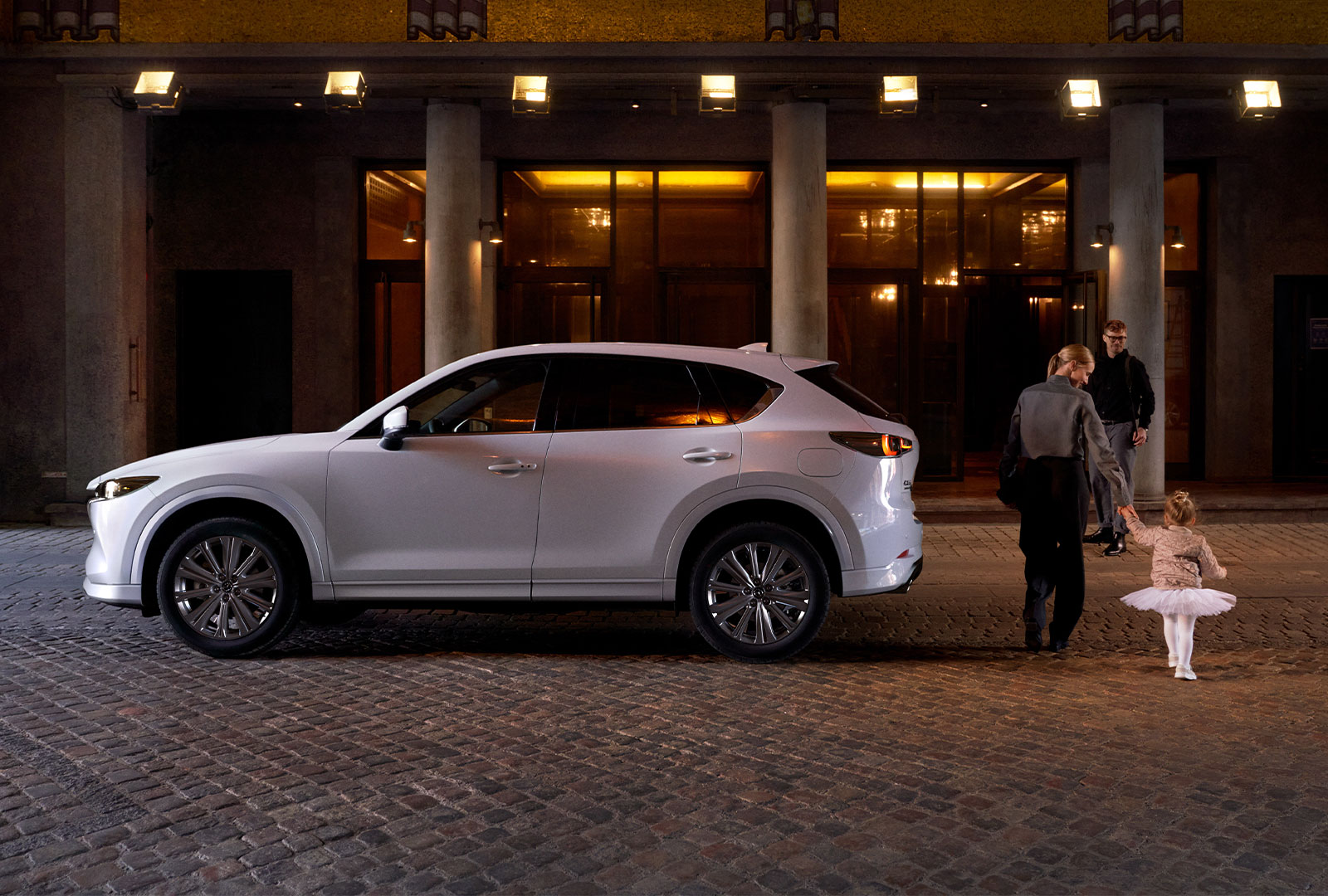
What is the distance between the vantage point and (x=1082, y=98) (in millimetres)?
13773

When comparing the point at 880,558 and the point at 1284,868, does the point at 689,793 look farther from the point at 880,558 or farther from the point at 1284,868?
the point at 880,558

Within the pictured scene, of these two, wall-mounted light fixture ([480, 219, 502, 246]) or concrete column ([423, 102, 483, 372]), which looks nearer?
concrete column ([423, 102, 483, 372])

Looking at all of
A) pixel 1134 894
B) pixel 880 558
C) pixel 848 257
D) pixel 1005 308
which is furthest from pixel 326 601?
pixel 1005 308

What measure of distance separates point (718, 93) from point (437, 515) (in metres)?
7.98

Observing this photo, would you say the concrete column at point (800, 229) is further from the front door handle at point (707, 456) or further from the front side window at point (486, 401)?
the front door handle at point (707, 456)

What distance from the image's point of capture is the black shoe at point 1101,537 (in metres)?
11.8

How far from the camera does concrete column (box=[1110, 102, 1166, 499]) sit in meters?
14.6

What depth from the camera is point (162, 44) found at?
14250 millimetres

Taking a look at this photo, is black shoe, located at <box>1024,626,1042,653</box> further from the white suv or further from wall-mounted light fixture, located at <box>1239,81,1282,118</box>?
wall-mounted light fixture, located at <box>1239,81,1282,118</box>

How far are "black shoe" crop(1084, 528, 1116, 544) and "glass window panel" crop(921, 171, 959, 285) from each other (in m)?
5.75

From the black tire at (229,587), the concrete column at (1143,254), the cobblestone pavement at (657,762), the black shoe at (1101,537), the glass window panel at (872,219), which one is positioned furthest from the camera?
the glass window panel at (872,219)

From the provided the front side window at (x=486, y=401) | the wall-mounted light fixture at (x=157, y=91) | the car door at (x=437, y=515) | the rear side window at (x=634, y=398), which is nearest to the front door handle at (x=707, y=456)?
the rear side window at (x=634, y=398)

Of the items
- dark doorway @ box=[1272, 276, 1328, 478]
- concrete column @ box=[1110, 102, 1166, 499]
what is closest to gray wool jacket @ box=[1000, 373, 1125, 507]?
concrete column @ box=[1110, 102, 1166, 499]

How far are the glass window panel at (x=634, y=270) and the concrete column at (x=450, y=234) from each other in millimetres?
2752
